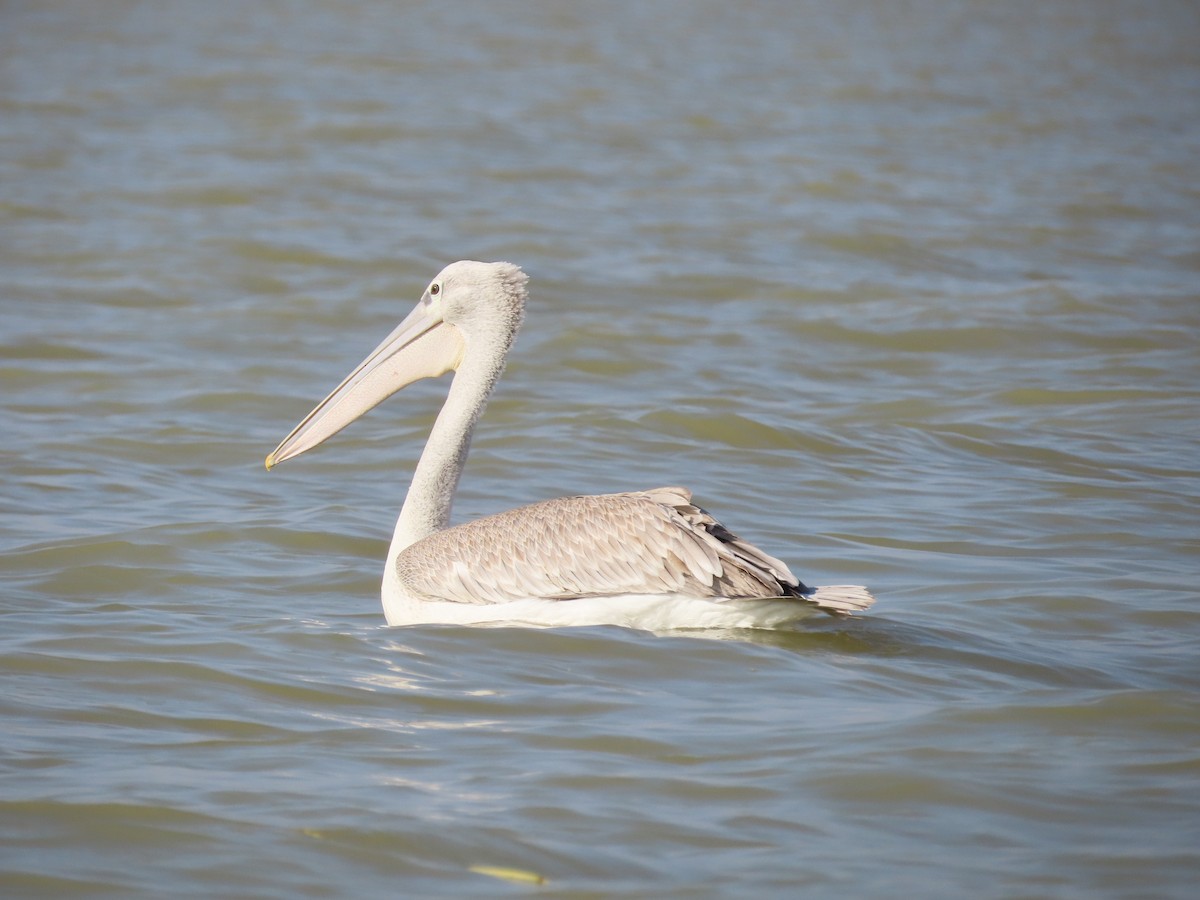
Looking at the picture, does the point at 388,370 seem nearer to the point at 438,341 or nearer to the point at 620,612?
the point at 438,341

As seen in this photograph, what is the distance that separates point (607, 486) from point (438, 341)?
1.48 metres

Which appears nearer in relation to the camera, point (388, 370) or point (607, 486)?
point (388, 370)

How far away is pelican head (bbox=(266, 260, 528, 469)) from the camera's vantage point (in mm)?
5758

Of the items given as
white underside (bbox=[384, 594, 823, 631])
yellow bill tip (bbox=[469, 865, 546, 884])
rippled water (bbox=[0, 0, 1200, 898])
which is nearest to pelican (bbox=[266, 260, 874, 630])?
white underside (bbox=[384, 594, 823, 631])

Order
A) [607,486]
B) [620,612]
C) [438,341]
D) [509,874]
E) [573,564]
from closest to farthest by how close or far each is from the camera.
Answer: [509,874] < [620,612] < [573,564] < [438,341] < [607,486]

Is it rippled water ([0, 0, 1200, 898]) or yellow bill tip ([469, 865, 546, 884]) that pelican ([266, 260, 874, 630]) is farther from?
yellow bill tip ([469, 865, 546, 884])

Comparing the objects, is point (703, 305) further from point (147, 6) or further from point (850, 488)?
point (147, 6)

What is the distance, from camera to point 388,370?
5.90 meters

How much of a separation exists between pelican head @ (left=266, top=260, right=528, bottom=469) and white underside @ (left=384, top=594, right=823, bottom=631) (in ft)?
3.11

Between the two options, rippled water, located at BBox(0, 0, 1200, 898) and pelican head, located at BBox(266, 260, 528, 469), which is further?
pelican head, located at BBox(266, 260, 528, 469)

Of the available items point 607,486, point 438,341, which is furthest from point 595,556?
point 607,486

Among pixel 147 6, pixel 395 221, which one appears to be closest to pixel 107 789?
pixel 395 221

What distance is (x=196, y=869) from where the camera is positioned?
11.2 ft

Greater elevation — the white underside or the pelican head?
the pelican head
